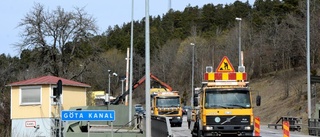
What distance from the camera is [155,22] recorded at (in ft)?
371

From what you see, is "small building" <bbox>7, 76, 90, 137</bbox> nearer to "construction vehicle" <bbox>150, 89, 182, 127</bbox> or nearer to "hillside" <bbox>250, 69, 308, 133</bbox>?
"construction vehicle" <bbox>150, 89, 182, 127</bbox>

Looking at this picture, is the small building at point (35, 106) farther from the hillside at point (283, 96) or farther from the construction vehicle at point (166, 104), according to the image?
the hillside at point (283, 96)

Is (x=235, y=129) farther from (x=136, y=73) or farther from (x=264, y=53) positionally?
(x=136, y=73)

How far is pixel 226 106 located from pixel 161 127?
219 inches

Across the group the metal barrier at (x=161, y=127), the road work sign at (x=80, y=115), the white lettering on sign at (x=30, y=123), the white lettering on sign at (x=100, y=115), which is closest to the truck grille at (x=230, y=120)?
the metal barrier at (x=161, y=127)

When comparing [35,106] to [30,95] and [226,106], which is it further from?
[226,106]

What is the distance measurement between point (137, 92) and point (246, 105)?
63.5 meters

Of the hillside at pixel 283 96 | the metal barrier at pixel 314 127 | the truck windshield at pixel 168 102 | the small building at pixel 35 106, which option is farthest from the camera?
the hillside at pixel 283 96

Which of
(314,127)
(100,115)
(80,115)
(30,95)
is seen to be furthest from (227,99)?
(30,95)

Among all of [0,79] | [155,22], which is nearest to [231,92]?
[0,79]

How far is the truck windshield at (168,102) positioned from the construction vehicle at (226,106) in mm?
15297

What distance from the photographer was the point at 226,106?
23.3 meters

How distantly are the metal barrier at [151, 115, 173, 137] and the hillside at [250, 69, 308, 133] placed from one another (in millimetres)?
→ 24932

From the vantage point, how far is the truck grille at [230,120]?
2342cm
